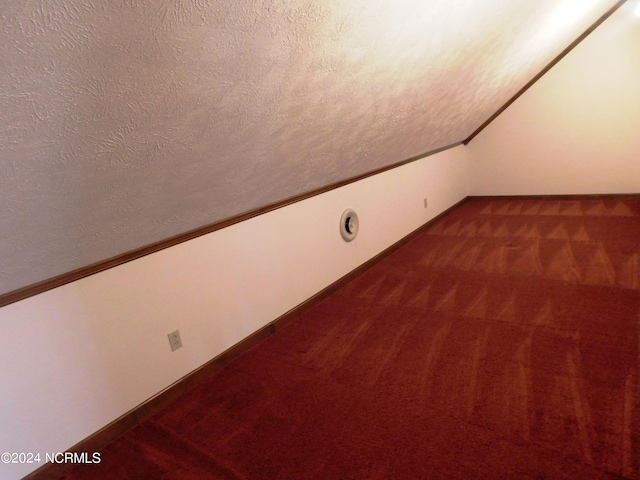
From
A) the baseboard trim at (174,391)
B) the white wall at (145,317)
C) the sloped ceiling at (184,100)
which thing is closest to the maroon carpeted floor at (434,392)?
the baseboard trim at (174,391)

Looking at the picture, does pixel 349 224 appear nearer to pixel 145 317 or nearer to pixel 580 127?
pixel 145 317

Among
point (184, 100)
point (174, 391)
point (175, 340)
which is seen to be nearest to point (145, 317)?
point (175, 340)

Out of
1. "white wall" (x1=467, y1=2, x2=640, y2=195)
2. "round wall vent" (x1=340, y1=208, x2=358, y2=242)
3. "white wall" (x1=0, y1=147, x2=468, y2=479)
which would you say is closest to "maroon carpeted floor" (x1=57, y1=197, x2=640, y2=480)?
"white wall" (x1=0, y1=147, x2=468, y2=479)

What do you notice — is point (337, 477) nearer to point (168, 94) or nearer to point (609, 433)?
point (609, 433)

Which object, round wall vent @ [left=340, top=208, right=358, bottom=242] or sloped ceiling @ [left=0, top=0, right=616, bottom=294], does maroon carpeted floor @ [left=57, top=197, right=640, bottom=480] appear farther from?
sloped ceiling @ [left=0, top=0, right=616, bottom=294]

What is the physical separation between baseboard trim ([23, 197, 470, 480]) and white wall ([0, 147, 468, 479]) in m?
0.03

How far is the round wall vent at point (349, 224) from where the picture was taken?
3.23 meters

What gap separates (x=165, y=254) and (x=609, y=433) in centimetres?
207

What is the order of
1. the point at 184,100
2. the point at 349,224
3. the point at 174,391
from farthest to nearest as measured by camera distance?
the point at 349,224 < the point at 174,391 < the point at 184,100

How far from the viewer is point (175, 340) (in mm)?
2066

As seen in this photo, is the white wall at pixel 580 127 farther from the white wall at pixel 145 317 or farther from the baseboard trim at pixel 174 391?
the baseboard trim at pixel 174 391

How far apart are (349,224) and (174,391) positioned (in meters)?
1.86

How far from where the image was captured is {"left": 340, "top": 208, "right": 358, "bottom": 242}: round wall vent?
10.6 ft

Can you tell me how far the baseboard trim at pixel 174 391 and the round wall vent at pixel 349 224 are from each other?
36 cm
